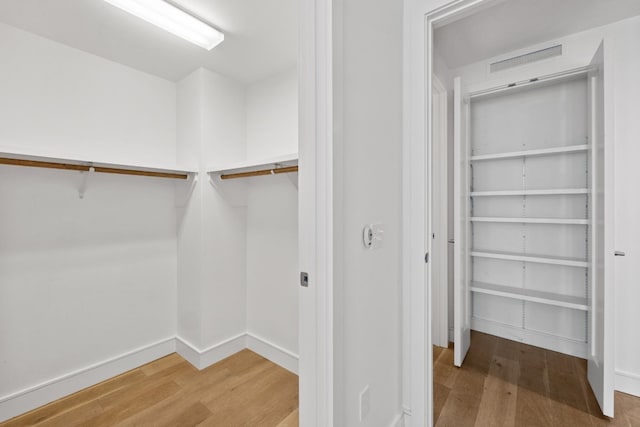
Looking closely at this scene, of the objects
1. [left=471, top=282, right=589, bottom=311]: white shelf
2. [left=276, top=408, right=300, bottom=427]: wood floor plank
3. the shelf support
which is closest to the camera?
[left=276, top=408, right=300, bottom=427]: wood floor plank

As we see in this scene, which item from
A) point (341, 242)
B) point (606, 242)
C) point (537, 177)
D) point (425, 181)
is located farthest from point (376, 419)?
point (537, 177)

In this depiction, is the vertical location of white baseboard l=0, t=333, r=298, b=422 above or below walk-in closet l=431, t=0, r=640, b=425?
below

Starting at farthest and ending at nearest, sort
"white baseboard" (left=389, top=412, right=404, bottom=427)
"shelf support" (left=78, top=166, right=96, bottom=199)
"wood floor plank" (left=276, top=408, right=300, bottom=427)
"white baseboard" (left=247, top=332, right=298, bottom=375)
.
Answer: "white baseboard" (left=247, top=332, right=298, bottom=375), "shelf support" (left=78, top=166, right=96, bottom=199), "wood floor plank" (left=276, top=408, right=300, bottom=427), "white baseboard" (left=389, top=412, right=404, bottom=427)

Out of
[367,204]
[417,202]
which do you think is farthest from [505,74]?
[367,204]

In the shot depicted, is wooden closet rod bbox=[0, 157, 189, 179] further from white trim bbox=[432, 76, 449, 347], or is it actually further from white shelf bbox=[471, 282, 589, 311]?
white shelf bbox=[471, 282, 589, 311]

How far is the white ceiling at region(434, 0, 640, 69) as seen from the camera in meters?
1.73

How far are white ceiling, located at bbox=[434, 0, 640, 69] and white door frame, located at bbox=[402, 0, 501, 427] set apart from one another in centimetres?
68

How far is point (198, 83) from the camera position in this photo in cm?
216

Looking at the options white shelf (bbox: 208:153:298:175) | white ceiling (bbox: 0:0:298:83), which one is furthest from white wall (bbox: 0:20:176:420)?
white shelf (bbox: 208:153:298:175)

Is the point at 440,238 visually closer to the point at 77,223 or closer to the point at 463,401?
the point at 463,401

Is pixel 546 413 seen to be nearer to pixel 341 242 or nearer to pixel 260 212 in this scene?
pixel 341 242

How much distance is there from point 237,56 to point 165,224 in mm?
1446

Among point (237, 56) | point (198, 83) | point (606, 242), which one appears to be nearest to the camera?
point (606, 242)

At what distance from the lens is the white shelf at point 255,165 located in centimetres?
174
